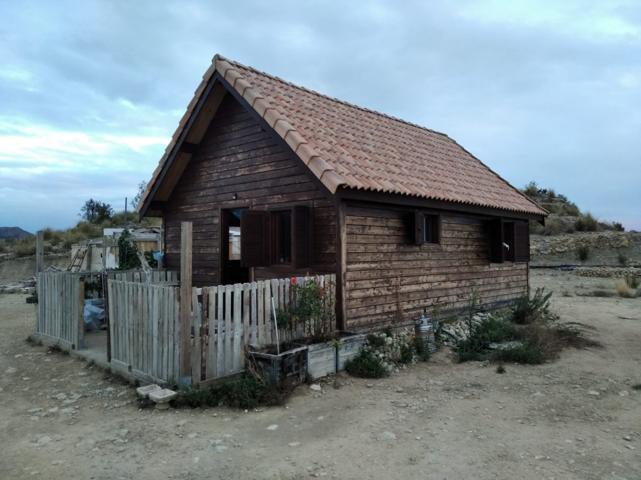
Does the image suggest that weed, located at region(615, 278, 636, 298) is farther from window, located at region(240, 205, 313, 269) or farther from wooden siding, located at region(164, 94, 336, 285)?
window, located at region(240, 205, 313, 269)

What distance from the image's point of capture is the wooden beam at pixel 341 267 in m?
7.78

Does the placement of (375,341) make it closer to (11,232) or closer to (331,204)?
(331,204)

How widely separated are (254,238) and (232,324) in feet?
7.13

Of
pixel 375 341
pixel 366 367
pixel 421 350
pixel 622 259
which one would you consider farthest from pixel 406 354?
pixel 622 259

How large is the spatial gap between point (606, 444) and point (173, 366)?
4964 mm

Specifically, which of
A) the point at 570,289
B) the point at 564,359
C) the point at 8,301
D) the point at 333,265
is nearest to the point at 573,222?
the point at 570,289

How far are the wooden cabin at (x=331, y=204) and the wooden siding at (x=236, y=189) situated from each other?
27mm

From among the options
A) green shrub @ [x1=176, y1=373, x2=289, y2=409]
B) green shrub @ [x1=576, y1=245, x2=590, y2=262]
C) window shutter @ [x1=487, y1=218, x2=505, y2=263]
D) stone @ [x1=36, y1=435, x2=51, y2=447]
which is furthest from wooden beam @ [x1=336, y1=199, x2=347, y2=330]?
green shrub @ [x1=576, y1=245, x2=590, y2=262]

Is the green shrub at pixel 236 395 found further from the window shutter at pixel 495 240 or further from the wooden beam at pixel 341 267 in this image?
the window shutter at pixel 495 240

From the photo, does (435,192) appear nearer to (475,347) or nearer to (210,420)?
(475,347)

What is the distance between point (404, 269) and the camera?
9.23 metres

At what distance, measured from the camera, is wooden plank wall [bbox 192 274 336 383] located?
623 cm

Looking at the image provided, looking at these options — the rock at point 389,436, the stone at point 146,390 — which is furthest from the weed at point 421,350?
the stone at point 146,390

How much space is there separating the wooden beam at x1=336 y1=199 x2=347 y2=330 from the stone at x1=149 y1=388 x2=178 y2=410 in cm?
294
